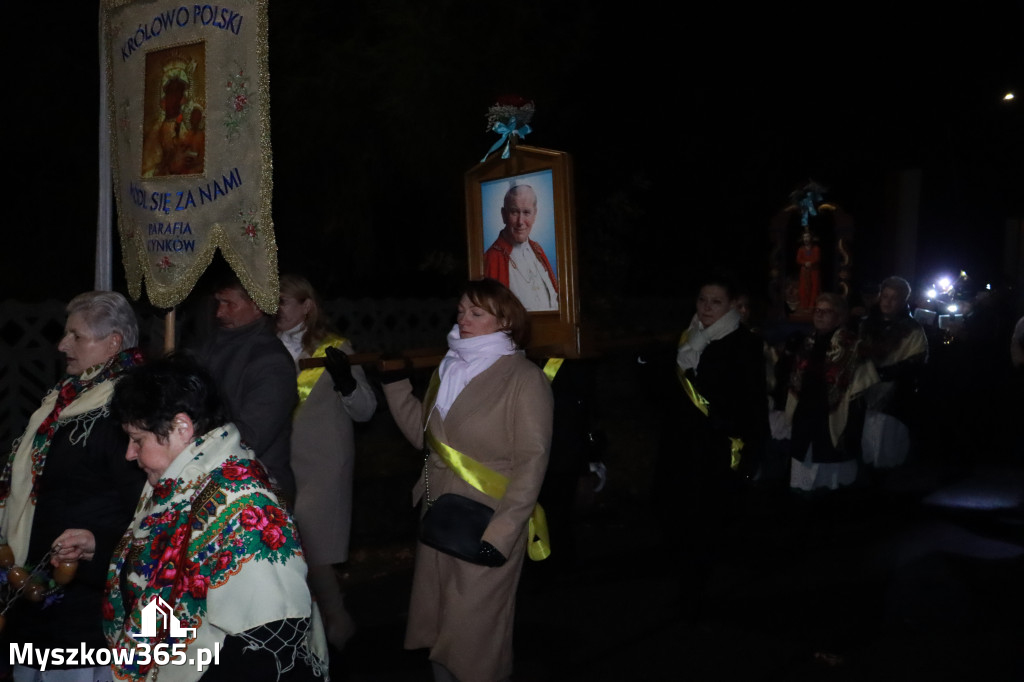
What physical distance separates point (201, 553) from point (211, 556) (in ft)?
0.09

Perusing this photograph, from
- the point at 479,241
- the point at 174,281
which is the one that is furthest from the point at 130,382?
the point at 479,241

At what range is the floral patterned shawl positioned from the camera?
234 cm

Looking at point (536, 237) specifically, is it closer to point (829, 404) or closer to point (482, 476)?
point (482, 476)

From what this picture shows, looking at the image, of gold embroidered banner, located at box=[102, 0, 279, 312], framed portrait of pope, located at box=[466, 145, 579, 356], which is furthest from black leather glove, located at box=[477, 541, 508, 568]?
gold embroidered banner, located at box=[102, 0, 279, 312]

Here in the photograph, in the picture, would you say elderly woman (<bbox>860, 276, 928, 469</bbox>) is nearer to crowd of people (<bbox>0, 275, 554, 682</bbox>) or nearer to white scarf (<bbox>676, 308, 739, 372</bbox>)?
white scarf (<bbox>676, 308, 739, 372</bbox>)

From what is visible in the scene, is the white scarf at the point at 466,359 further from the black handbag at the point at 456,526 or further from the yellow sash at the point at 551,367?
the yellow sash at the point at 551,367

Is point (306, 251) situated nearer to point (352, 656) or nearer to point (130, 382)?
point (352, 656)

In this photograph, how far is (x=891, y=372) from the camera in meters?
8.43

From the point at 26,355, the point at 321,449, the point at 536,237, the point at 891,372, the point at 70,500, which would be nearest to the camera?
the point at 70,500

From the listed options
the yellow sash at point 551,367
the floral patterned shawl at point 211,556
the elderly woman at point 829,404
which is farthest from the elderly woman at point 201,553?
the elderly woman at point 829,404

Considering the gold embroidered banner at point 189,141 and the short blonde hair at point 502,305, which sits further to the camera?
the short blonde hair at point 502,305

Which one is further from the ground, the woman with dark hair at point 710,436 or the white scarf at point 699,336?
the white scarf at point 699,336

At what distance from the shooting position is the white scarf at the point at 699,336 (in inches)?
223

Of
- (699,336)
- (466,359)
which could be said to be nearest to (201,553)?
(466,359)
